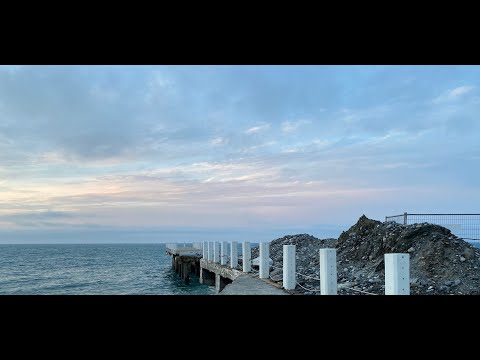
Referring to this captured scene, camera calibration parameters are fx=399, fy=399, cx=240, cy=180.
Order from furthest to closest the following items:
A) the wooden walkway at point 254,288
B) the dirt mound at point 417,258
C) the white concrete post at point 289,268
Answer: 1. the dirt mound at point 417,258
2. the white concrete post at point 289,268
3. the wooden walkway at point 254,288

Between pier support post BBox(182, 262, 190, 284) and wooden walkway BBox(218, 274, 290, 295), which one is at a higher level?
wooden walkway BBox(218, 274, 290, 295)

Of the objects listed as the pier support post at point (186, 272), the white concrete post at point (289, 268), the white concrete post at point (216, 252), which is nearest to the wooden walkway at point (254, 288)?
the white concrete post at point (289, 268)

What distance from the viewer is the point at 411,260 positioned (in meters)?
12.2

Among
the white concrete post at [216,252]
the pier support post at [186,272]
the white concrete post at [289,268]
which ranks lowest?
the pier support post at [186,272]

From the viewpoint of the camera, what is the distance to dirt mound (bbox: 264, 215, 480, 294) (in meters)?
10.2

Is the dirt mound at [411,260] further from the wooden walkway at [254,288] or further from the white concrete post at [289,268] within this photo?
the wooden walkway at [254,288]

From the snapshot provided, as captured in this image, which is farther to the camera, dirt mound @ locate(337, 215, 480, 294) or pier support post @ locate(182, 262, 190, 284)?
pier support post @ locate(182, 262, 190, 284)

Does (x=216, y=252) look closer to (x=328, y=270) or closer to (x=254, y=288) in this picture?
(x=254, y=288)

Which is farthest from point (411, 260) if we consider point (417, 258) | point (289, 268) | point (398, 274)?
point (398, 274)

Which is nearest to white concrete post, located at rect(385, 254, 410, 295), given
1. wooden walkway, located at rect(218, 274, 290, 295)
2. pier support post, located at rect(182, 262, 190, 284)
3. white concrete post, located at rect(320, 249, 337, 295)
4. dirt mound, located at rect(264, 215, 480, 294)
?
white concrete post, located at rect(320, 249, 337, 295)

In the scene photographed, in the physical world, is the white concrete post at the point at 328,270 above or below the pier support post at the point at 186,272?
above

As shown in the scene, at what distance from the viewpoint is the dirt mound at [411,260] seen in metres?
10.2

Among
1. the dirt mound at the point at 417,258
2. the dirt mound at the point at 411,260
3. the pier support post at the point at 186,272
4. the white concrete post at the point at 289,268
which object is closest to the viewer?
the white concrete post at the point at 289,268

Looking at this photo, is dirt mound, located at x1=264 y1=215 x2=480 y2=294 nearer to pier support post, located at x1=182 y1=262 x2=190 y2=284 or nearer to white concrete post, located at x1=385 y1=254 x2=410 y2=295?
white concrete post, located at x1=385 y1=254 x2=410 y2=295
